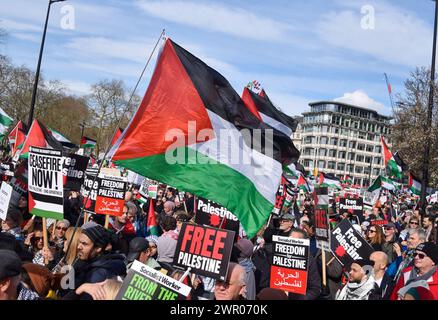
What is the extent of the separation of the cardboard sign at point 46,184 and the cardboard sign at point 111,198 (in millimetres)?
2367

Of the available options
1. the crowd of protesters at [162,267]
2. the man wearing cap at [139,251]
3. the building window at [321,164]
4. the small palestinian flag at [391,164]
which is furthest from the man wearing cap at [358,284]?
the building window at [321,164]

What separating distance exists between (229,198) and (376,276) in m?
2.00

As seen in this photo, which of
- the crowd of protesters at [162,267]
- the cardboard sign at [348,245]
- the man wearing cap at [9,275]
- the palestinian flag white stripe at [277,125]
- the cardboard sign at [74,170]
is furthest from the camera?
the cardboard sign at [74,170]

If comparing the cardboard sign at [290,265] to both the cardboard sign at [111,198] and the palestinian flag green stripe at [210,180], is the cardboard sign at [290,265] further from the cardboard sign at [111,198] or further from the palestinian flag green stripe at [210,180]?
the cardboard sign at [111,198]

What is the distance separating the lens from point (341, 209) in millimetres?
14086

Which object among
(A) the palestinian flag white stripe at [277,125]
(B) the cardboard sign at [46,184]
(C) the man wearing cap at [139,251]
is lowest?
(C) the man wearing cap at [139,251]

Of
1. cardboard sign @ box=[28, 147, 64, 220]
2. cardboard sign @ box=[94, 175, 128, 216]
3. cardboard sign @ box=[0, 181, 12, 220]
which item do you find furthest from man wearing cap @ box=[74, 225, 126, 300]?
cardboard sign @ box=[94, 175, 128, 216]

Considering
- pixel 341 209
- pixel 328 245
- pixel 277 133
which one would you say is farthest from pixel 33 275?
pixel 341 209

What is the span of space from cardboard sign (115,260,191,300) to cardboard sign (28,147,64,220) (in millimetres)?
2435

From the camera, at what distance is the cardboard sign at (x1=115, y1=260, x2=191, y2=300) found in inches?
147

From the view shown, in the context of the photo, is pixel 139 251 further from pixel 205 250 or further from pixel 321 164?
pixel 321 164

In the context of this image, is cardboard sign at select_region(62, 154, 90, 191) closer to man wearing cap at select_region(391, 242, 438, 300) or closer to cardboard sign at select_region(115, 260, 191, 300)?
man wearing cap at select_region(391, 242, 438, 300)

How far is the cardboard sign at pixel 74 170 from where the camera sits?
32.4ft
